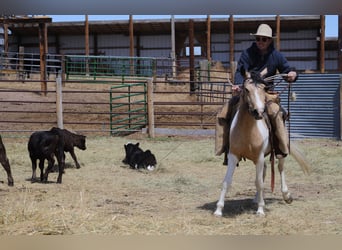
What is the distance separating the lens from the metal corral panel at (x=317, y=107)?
11.1 metres

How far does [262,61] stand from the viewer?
4617 mm

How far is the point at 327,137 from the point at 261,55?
7188 millimetres

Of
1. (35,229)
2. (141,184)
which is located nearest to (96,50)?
(141,184)

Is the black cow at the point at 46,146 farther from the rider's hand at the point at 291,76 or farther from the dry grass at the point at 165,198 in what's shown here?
the rider's hand at the point at 291,76

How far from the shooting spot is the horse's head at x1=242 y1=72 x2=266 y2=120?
386 centimetres

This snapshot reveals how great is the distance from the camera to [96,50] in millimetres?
27500

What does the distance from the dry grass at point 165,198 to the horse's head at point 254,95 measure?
3.13 ft

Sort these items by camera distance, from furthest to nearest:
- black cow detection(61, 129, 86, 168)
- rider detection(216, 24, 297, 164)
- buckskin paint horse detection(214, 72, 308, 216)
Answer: black cow detection(61, 129, 86, 168) → rider detection(216, 24, 297, 164) → buckskin paint horse detection(214, 72, 308, 216)

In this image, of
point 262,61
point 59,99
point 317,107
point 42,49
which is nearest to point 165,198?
point 262,61

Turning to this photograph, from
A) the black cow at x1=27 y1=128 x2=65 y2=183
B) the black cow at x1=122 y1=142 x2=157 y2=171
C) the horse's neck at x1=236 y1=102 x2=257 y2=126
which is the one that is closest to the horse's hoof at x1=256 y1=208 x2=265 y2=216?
the horse's neck at x1=236 y1=102 x2=257 y2=126

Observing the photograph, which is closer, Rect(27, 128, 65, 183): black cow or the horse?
the horse

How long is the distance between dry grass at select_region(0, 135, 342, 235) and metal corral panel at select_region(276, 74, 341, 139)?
4.51ft

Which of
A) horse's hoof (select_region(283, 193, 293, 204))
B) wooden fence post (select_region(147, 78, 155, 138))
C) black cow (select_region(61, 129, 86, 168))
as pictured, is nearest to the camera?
horse's hoof (select_region(283, 193, 293, 204))

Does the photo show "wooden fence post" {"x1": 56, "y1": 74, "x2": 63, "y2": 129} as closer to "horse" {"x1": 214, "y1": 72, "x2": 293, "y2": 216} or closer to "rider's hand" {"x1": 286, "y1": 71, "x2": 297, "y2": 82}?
"horse" {"x1": 214, "y1": 72, "x2": 293, "y2": 216}
